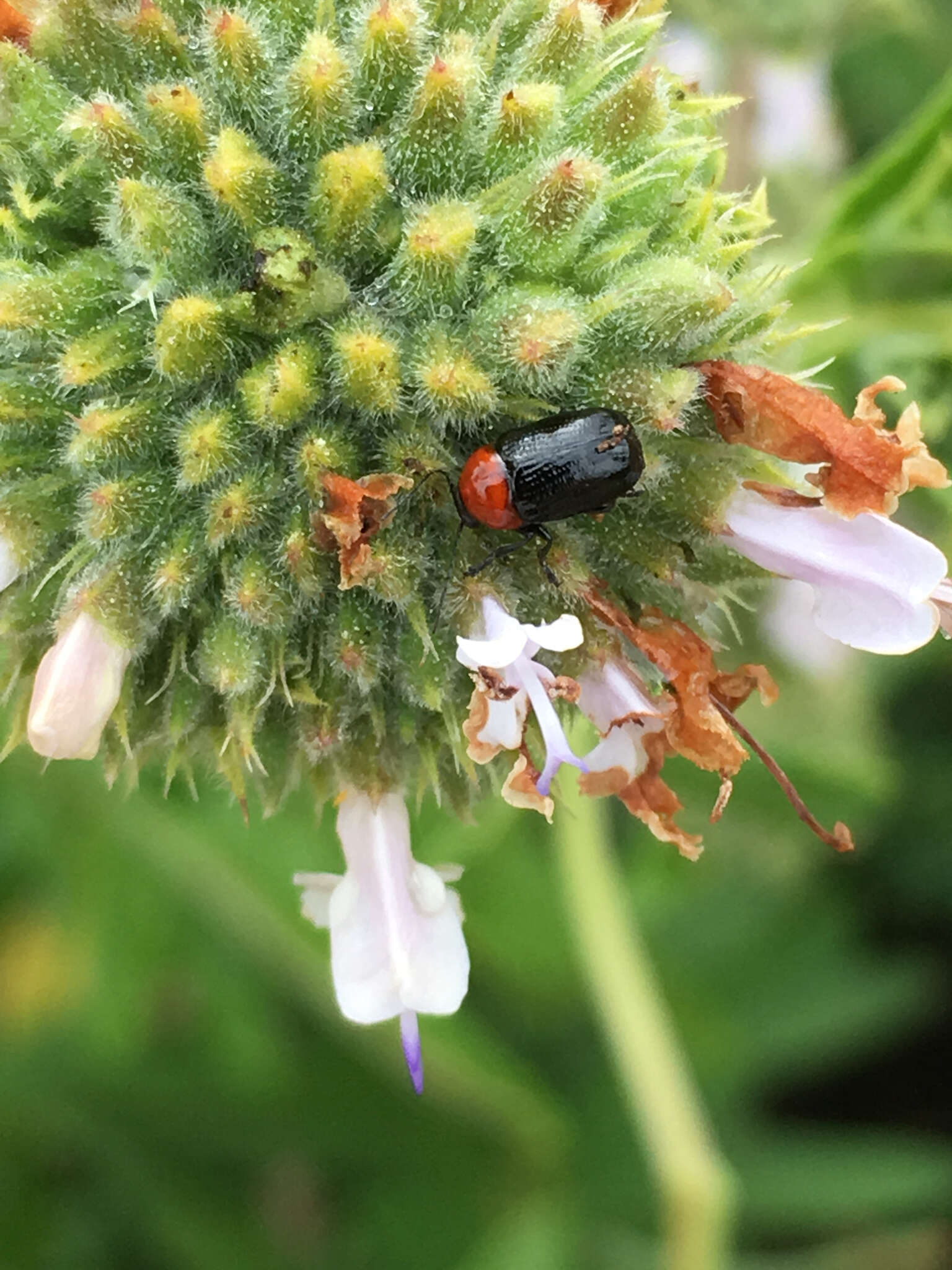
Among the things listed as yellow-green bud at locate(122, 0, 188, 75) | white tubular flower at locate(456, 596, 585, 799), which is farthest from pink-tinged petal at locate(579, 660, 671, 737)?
yellow-green bud at locate(122, 0, 188, 75)

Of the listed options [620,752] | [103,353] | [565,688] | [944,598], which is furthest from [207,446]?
[944,598]

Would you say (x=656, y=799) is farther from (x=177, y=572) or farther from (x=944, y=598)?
(x=177, y=572)

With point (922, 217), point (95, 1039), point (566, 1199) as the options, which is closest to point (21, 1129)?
point (95, 1039)

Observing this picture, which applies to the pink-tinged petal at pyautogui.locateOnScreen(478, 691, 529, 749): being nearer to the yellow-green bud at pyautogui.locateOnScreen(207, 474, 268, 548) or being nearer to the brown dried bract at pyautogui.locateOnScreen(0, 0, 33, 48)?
the yellow-green bud at pyautogui.locateOnScreen(207, 474, 268, 548)

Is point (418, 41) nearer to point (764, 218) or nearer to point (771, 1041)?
point (764, 218)

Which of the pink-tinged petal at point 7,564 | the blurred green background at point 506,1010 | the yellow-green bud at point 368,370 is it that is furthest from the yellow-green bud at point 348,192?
the blurred green background at point 506,1010
